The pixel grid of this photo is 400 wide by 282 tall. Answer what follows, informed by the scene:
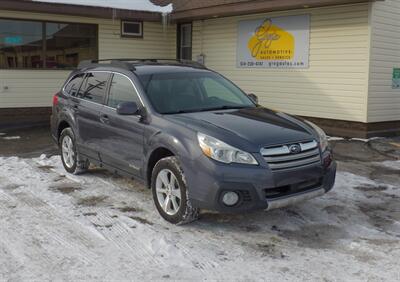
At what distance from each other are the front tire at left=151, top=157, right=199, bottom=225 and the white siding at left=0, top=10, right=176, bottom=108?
9.78 metres

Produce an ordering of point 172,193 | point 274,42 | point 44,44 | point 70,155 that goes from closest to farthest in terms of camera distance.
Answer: point 172,193 < point 70,155 < point 274,42 < point 44,44

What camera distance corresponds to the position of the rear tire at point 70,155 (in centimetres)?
744

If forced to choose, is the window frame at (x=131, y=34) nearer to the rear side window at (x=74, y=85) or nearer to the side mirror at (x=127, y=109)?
the rear side window at (x=74, y=85)

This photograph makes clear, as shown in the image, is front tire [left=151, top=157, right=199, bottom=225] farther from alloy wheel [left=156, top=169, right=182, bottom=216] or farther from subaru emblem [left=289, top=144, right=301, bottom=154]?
subaru emblem [left=289, top=144, right=301, bottom=154]

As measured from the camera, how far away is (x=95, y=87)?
6.96m

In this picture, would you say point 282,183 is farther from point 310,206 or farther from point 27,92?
point 27,92

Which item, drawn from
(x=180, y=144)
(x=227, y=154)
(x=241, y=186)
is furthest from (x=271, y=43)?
(x=241, y=186)

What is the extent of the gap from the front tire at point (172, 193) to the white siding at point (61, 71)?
9776mm

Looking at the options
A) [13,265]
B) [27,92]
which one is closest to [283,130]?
[13,265]

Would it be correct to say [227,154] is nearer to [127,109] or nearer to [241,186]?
[241,186]

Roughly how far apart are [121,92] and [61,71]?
9.08 m

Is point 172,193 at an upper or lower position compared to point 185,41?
lower

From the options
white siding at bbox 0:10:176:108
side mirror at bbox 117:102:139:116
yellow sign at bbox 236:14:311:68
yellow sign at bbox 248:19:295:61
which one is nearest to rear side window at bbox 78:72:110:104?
side mirror at bbox 117:102:139:116

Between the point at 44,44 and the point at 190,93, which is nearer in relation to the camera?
the point at 190,93
